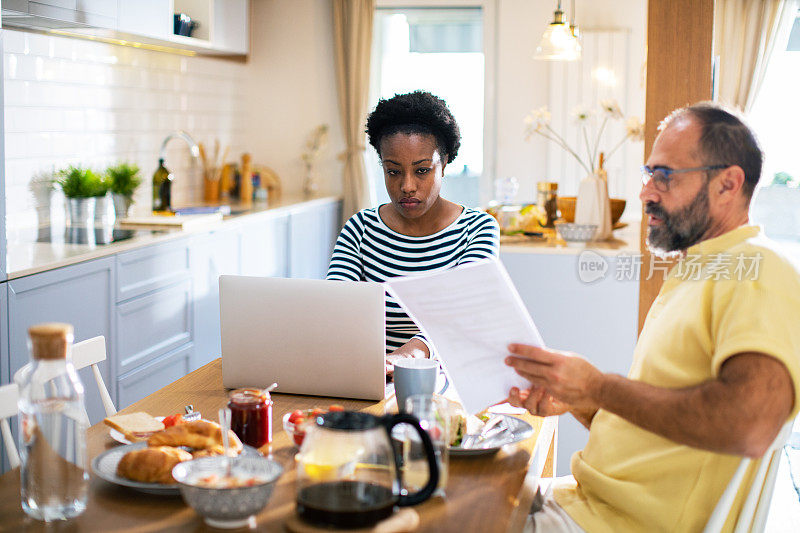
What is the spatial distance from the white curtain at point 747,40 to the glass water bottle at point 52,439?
5.24 metres

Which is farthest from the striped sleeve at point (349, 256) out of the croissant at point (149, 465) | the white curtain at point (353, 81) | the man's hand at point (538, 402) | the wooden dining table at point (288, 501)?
the white curtain at point (353, 81)

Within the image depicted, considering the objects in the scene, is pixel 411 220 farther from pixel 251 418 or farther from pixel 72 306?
pixel 72 306

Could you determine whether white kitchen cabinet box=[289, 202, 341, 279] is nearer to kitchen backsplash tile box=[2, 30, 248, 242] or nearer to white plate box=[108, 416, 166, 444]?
kitchen backsplash tile box=[2, 30, 248, 242]

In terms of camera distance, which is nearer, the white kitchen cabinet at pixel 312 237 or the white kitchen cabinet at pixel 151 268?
the white kitchen cabinet at pixel 151 268

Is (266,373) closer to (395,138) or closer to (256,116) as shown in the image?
(395,138)

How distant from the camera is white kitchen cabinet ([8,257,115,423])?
265 centimetres

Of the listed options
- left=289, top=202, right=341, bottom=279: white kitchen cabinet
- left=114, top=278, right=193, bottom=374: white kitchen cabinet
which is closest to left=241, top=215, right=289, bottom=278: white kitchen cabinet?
left=289, top=202, right=341, bottom=279: white kitchen cabinet

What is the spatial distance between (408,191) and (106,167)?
244cm

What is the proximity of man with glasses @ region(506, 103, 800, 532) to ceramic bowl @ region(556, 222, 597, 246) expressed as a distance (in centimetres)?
187

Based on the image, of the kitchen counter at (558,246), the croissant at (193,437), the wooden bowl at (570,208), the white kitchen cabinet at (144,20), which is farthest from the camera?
the wooden bowl at (570,208)

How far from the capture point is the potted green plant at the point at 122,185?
390 centimetres

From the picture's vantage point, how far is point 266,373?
1.76 meters

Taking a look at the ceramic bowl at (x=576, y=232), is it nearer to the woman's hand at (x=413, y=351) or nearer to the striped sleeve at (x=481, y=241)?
the striped sleeve at (x=481, y=241)

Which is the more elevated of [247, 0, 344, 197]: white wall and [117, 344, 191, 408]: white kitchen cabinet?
[247, 0, 344, 197]: white wall
